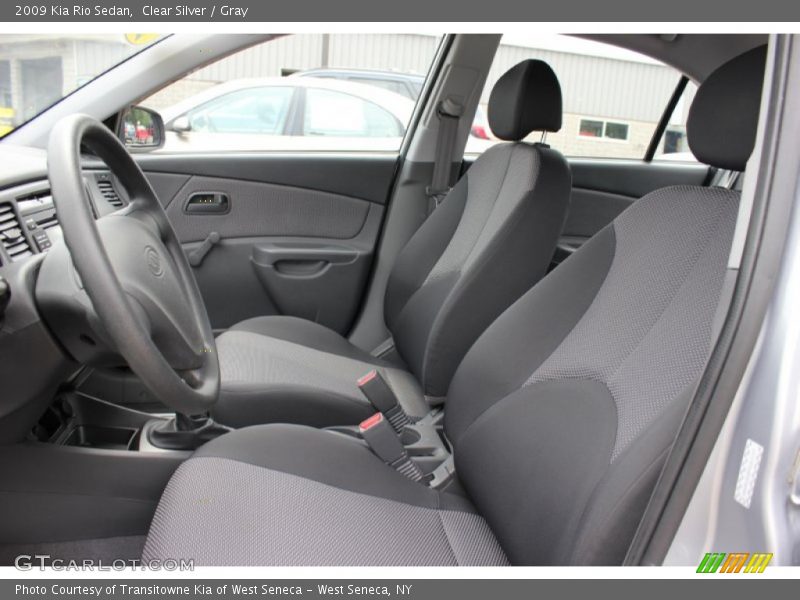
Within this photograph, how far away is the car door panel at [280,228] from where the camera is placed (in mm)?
2490

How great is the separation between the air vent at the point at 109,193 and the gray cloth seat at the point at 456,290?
1.44 ft

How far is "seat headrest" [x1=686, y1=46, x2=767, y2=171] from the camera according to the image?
110 cm

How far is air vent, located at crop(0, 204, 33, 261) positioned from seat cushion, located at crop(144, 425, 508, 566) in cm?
48

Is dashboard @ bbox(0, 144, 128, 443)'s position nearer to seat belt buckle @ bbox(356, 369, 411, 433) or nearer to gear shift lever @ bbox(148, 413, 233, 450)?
gear shift lever @ bbox(148, 413, 233, 450)

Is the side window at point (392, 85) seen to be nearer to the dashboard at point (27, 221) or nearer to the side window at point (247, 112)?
the side window at point (247, 112)

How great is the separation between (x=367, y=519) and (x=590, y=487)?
370 mm

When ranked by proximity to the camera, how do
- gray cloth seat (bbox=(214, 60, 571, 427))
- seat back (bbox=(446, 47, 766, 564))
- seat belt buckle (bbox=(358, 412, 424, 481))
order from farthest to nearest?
1. gray cloth seat (bbox=(214, 60, 571, 427))
2. seat belt buckle (bbox=(358, 412, 424, 481))
3. seat back (bbox=(446, 47, 766, 564))

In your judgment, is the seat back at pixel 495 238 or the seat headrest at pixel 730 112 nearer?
the seat headrest at pixel 730 112

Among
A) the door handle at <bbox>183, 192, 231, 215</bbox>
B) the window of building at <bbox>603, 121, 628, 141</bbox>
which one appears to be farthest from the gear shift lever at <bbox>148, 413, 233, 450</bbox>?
the window of building at <bbox>603, 121, 628, 141</bbox>

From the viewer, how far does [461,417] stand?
1419 mm

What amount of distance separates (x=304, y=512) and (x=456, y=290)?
762mm

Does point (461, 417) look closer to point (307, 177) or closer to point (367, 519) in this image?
point (367, 519)

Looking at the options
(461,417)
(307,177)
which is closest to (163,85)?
(307,177)

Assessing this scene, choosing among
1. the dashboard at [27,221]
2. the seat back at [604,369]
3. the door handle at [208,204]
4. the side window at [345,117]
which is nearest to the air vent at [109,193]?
the dashboard at [27,221]
